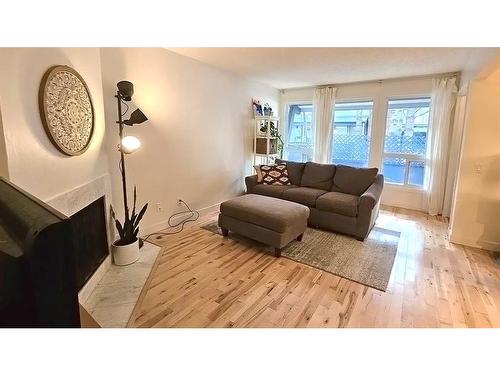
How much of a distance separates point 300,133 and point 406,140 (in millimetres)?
1889

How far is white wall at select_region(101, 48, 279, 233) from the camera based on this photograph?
2.38 meters

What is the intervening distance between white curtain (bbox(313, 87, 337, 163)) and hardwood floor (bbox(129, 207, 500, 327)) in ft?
7.81

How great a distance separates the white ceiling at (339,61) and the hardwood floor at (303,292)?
5.85 ft

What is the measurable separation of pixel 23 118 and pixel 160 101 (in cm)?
190

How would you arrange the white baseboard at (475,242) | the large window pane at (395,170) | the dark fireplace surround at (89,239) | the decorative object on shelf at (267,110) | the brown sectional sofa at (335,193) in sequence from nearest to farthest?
the dark fireplace surround at (89,239), the white baseboard at (475,242), the brown sectional sofa at (335,193), the large window pane at (395,170), the decorative object on shelf at (267,110)

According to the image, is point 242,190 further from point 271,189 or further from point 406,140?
point 406,140

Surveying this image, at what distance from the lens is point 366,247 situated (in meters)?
2.54

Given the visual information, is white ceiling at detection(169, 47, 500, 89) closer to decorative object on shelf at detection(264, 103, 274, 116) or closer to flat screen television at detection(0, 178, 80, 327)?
decorative object on shelf at detection(264, 103, 274, 116)

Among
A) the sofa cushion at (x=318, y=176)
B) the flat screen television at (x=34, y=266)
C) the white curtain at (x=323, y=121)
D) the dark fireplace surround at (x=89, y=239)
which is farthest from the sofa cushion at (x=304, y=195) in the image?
the flat screen television at (x=34, y=266)

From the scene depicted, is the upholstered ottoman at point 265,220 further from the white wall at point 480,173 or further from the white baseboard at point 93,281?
the white wall at point 480,173

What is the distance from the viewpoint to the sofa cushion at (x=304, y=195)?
306cm

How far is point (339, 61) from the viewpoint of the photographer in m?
2.98
